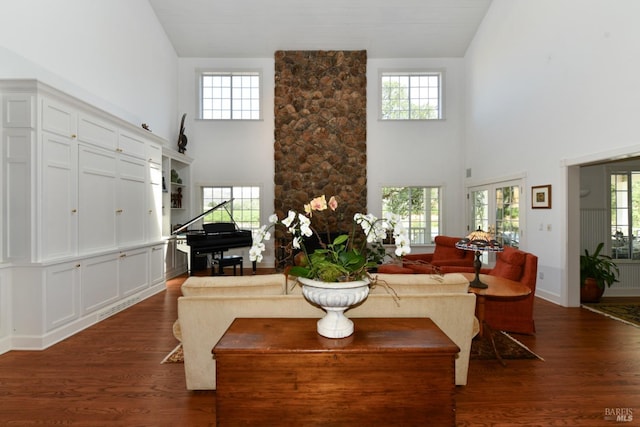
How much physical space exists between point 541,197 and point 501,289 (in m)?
2.85

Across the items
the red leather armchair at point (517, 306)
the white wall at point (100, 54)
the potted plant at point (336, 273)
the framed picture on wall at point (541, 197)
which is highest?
the white wall at point (100, 54)

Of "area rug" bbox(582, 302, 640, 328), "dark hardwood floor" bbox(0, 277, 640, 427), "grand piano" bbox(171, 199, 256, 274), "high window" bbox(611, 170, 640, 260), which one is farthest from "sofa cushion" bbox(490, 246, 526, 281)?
"grand piano" bbox(171, 199, 256, 274)

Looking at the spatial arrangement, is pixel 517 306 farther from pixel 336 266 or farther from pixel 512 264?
pixel 336 266

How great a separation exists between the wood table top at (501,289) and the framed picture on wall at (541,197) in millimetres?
2259

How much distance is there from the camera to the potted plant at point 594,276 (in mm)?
4773

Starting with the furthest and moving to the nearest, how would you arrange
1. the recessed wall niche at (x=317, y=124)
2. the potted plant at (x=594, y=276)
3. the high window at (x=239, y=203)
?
1. the high window at (x=239, y=203)
2. the recessed wall niche at (x=317, y=124)
3. the potted plant at (x=594, y=276)

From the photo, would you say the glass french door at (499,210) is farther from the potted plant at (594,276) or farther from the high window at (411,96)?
the high window at (411,96)

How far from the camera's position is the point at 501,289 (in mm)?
2977

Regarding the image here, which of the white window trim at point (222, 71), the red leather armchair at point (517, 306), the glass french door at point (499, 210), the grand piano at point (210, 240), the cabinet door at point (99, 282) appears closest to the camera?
the red leather armchair at point (517, 306)

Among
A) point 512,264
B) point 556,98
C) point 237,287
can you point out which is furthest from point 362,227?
point 556,98

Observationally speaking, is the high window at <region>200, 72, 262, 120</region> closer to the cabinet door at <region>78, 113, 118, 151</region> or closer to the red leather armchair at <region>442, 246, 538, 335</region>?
the cabinet door at <region>78, 113, 118, 151</region>

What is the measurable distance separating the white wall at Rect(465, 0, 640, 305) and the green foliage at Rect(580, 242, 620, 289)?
57 cm

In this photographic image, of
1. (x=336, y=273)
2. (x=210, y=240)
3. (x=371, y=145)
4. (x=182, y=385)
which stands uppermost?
(x=371, y=145)

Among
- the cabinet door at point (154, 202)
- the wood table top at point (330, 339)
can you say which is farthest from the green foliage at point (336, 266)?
the cabinet door at point (154, 202)
